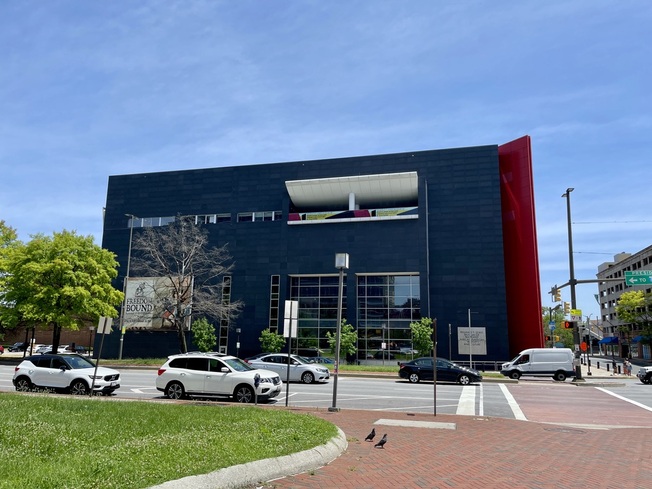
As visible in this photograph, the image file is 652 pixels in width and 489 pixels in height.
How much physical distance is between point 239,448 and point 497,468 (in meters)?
4.32

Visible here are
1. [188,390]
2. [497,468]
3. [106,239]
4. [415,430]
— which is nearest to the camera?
[497,468]

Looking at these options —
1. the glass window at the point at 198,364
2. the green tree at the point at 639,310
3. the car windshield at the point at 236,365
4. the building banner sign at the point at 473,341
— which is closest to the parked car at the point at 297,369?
the car windshield at the point at 236,365

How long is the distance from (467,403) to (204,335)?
35.8 metres

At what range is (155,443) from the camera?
24.3ft

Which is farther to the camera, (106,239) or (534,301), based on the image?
(106,239)

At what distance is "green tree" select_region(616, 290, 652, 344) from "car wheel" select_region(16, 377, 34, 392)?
246 feet

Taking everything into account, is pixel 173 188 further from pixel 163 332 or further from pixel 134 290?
pixel 163 332

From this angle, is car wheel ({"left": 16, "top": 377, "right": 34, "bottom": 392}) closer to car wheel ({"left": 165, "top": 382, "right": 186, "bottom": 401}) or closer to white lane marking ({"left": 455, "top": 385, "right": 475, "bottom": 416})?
car wheel ({"left": 165, "top": 382, "right": 186, "bottom": 401})

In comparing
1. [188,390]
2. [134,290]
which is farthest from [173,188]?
[188,390]

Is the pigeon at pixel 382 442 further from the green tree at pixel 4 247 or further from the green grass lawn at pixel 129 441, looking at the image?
the green tree at pixel 4 247

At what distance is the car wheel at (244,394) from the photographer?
16.8 m

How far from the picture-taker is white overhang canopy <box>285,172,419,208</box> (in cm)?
5003

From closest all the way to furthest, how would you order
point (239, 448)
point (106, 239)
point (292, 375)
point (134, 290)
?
point (239, 448)
point (292, 375)
point (134, 290)
point (106, 239)

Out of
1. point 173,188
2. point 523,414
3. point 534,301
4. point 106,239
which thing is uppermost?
point 173,188
